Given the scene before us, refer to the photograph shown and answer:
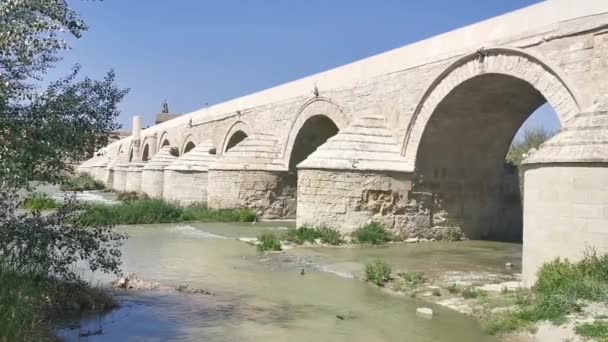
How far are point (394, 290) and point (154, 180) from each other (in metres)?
18.4

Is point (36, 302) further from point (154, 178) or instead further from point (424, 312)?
point (154, 178)

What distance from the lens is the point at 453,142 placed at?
39.7 feet

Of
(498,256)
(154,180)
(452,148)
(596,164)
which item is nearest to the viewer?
(596,164)

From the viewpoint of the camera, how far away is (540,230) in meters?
6.28

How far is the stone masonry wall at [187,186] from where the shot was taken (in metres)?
19.9

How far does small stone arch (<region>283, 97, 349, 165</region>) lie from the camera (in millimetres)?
14508

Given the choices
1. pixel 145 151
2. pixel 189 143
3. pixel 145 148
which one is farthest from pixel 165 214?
pixel 145 151

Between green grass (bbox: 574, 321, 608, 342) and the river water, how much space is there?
74cm

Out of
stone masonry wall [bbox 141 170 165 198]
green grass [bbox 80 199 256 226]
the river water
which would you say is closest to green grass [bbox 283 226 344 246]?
the river water

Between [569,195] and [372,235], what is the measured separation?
5.36 m

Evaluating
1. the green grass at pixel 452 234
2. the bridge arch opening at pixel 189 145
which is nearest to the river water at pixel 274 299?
the green grass at pixel 452 234

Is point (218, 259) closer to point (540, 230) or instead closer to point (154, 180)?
point (540, 230)

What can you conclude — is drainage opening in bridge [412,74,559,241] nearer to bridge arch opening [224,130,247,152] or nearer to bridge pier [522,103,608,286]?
bridge pier [522,103,608,286]

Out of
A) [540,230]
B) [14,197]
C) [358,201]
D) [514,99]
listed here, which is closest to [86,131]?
[14,197]
